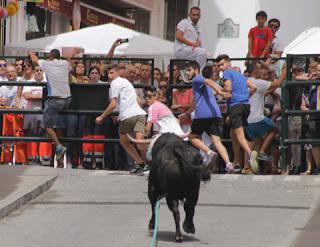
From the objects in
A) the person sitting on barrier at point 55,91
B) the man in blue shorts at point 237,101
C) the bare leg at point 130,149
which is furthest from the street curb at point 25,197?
the man in blue shorts at point 237,101

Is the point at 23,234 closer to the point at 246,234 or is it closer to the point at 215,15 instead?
the point at 246,234

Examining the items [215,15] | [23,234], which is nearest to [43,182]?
[23,234]

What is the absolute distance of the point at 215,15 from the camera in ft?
89.1

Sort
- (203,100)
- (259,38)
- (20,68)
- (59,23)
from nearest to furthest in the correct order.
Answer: (203,100)
(20,68)
(259,38)
(59,23)

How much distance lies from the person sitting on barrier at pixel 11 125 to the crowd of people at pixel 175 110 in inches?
0.7

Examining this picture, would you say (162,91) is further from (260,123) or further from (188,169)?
(188,169)

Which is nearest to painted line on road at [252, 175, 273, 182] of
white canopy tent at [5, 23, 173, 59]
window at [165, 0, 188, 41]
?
white canopy tent at [5, 23, 173, 59]

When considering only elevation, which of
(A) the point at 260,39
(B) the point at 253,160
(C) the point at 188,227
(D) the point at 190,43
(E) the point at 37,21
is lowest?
(C) the point at 188,227

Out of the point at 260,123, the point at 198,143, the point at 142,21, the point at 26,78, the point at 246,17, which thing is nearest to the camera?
the point at 198,143

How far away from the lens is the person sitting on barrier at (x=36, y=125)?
1723 cm

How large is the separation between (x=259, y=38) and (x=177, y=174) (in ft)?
28.9

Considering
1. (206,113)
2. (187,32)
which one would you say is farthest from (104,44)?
(206,113)

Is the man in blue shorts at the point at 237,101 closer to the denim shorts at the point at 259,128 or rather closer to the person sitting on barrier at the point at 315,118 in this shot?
the denim shorts at the point at 259,128

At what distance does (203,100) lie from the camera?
1541cm
